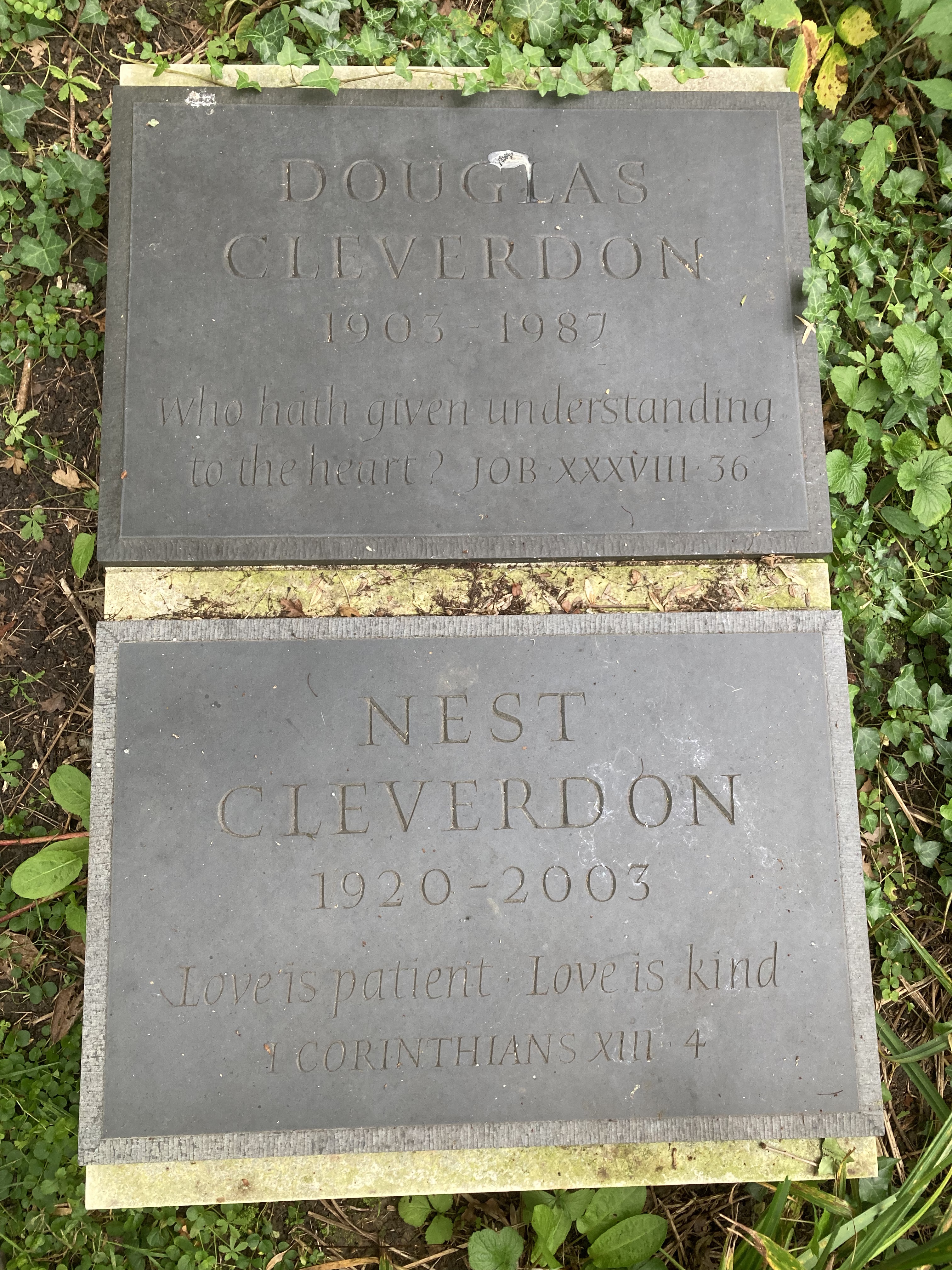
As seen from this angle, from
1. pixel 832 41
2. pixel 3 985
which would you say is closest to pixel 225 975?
pixel 3 985

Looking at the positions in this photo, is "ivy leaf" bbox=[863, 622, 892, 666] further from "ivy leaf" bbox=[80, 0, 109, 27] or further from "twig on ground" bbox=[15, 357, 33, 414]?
"ivy leaf" bbox=[80, 0, 109, 27]

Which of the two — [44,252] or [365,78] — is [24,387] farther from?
[365,78]

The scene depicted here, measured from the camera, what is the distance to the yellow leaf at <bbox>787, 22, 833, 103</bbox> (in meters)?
2.81

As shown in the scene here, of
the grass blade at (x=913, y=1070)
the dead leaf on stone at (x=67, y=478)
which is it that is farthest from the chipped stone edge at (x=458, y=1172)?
the dead leaf on stone at (x=67, y=478)

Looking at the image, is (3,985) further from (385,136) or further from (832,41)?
(832,41)

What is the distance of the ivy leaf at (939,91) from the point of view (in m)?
2.94

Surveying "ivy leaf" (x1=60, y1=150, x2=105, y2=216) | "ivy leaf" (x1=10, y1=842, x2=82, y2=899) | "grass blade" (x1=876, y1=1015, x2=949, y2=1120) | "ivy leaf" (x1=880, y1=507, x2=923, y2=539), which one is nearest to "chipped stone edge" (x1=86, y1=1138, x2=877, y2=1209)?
"grass blade" (x1=876, y1=1015, x2=949, y2=1120)

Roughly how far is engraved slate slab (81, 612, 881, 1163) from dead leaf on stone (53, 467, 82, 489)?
68cm

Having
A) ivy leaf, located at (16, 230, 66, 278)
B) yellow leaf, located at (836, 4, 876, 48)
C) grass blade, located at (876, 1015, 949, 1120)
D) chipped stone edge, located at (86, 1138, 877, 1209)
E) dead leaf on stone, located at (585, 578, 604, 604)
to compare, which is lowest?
chipped stone edge, located at (86, 1138, 877, 1209)

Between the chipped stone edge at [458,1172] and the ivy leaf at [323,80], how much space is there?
337 cm

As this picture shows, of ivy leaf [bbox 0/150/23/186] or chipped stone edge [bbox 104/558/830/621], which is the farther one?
ivy leaf [bbox 0/150/23/186]

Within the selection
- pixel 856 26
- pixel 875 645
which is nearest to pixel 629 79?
pixel 856 26

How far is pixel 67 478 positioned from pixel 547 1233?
2.94 metres

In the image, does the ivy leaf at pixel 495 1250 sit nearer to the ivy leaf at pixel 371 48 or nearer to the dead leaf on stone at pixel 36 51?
the ivy leaf at pixel 371 48
